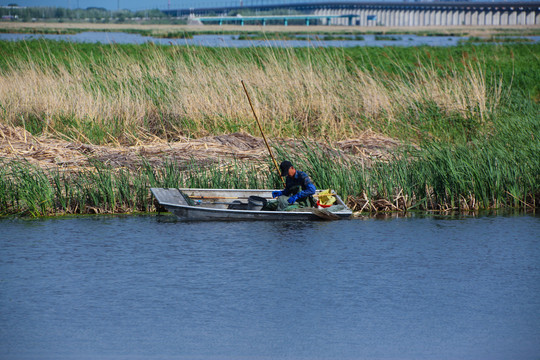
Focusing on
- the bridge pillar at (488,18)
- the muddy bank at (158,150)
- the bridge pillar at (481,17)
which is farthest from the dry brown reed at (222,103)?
the bridge pillar at (481,17)

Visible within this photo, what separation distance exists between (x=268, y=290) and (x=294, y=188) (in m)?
3.54

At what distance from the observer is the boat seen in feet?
35.4

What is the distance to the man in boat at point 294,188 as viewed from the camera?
1091cm

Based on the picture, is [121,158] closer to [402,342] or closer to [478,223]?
[478,223]

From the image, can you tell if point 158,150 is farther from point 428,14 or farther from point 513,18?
point 428,14

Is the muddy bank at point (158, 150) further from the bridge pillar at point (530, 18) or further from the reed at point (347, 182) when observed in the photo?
the bridge pillar at point (530, 18)

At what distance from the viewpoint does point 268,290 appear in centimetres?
779

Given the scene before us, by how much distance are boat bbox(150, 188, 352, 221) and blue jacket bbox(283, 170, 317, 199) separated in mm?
256

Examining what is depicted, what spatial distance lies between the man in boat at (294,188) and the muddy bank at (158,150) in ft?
6.42

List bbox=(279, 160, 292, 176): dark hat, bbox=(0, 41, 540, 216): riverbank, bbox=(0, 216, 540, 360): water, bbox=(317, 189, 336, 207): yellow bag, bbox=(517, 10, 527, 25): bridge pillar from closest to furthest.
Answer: bbox=(0, 216, 540, 360): water
bbox=(279, 160, 292, 176): dark hat
bbox=(317, 189, 336, 207): yellow bag
bbox=(0, 41, 540, 216): riverbank
bbox=(517, 10, 527, 25): bridge pillar

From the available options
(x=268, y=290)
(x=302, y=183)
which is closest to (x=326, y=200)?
(x=302, y=183)

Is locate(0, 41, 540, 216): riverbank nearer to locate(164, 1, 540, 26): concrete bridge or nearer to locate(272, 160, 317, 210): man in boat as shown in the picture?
locate(272, 160, 317, 210): man in boat

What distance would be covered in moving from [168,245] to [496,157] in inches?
244

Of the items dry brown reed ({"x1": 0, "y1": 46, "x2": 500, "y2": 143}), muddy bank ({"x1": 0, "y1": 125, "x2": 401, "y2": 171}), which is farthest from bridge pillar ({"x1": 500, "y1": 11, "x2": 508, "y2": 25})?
muddy bank ({"x1": 0, "y1": 125, "x2": 401, "y2": 171})
